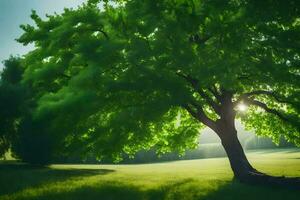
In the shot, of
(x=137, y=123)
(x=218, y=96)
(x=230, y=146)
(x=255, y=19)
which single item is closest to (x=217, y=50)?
(x=255, y=19)

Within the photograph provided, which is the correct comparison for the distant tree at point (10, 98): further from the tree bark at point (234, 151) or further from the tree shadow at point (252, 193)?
the tree shadow at point (252, 193)

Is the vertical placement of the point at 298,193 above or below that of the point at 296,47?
below

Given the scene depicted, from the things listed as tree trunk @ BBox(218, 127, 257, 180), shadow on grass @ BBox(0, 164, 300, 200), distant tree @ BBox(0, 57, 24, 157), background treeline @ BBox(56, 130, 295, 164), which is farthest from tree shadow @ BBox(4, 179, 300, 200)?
distant tree @ BBox(0, 57, 24, 157)

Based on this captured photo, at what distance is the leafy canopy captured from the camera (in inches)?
654

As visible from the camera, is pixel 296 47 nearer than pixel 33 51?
Yes

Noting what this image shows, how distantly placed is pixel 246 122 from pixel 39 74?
1979 cm

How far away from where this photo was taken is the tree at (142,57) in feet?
54.5

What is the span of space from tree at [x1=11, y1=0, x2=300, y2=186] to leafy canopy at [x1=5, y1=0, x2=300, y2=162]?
0.05m

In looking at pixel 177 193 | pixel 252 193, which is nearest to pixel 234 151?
pixel 252 193

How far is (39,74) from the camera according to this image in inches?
742

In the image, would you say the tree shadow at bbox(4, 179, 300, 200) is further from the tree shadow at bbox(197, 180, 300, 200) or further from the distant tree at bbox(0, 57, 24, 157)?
the distant tree at bbox(0, 57, 24, 157)

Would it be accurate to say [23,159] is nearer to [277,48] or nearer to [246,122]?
[246,122]

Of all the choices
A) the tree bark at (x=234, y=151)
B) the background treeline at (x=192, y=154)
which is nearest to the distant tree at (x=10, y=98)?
the background treeline at (x=192, y=154)

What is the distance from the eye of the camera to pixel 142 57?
55.6 ft
